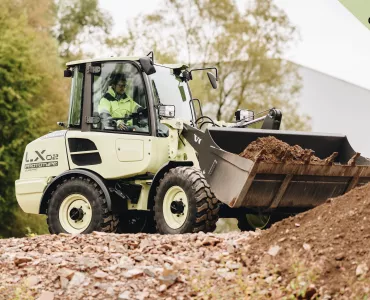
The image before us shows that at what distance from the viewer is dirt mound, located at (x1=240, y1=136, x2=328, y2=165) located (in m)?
10.5

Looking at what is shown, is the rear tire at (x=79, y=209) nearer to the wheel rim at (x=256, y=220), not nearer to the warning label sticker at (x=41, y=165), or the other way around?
the warning label sticker at (x=41, y=165)

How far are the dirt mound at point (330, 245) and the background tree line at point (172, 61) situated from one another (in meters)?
23.2

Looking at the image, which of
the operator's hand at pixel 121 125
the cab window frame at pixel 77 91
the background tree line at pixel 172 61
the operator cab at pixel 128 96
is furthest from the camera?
the background tree line at pixel 172 61

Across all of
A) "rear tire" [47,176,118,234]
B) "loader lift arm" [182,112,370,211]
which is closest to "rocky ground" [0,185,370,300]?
"loader lift arm" [182,112,370,211]

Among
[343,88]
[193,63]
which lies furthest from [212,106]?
[343,88]

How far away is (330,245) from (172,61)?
25307mm

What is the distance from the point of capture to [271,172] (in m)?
10.4

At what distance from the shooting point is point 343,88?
3519cm

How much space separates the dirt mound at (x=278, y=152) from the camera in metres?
10.5

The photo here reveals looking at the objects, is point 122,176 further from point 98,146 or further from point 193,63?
point 193,63

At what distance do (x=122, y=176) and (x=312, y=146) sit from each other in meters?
2.52

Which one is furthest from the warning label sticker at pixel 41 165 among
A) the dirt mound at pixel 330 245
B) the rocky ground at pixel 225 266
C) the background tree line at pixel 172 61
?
the background tree line at pixel 172 61

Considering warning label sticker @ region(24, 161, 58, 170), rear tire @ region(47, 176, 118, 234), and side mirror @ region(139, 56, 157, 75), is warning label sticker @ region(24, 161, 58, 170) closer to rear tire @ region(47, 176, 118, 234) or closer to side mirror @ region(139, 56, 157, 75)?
rear tire @ region(47, 176, 118, 234)

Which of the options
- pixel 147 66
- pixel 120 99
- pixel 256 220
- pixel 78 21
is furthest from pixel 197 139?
pixel 78 21
